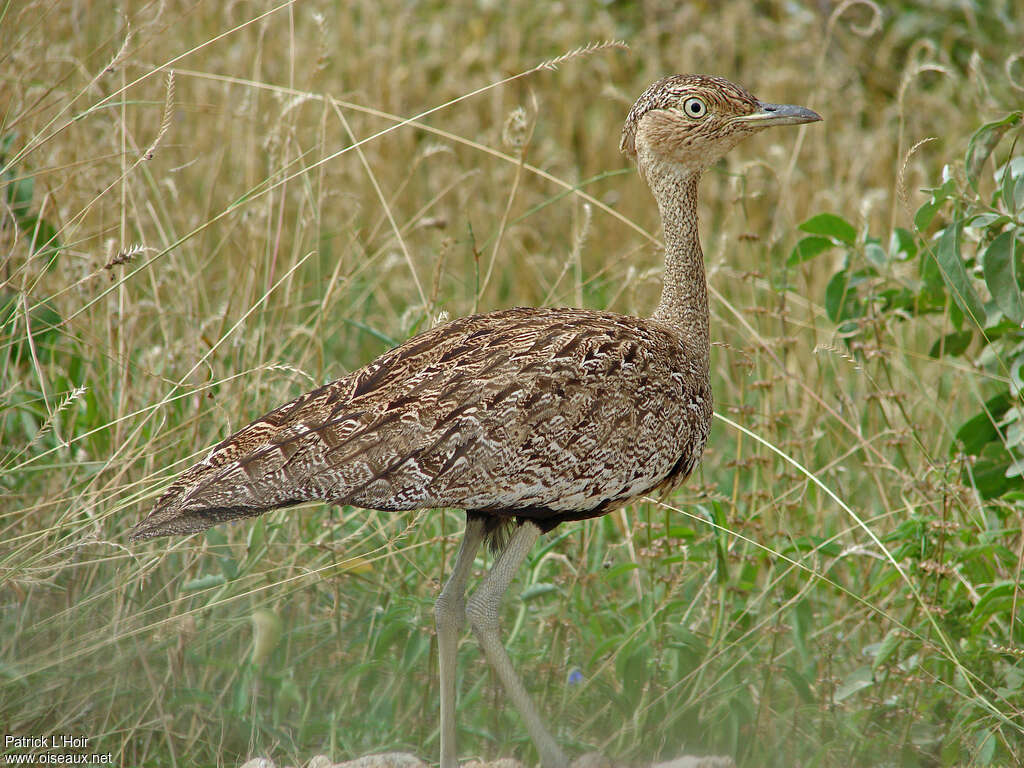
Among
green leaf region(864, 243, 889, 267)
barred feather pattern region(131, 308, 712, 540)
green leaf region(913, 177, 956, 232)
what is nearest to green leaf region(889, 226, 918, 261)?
green leaf region(864, 243, 889, 267)

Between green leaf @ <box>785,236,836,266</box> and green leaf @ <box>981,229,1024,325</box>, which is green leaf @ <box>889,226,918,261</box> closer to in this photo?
green leaf @ <box>785,236,836,266</box>

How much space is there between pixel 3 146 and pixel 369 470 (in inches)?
76.9

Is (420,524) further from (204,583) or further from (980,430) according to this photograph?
(980,430)

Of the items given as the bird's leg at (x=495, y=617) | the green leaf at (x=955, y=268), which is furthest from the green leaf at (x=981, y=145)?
the bird's leg at (x=495, y=617)

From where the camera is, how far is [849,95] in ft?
24.6

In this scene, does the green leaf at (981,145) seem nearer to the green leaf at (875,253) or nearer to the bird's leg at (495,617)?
the green leaf at (875,253)

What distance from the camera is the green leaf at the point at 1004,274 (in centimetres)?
330

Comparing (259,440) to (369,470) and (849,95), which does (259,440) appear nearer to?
(369,470)

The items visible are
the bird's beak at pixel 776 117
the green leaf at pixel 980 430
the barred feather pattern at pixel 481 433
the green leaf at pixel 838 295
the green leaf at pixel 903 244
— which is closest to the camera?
the barred feather pattern at pixel 481 433

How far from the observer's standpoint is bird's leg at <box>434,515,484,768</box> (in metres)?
3.16

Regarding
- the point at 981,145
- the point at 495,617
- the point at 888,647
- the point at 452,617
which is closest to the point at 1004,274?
the point at 981,145

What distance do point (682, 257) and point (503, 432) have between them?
98 centimetres

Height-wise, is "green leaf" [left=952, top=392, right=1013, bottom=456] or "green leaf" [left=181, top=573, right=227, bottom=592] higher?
"green leaf" [left=181, top=573, right=227, bottom=592]

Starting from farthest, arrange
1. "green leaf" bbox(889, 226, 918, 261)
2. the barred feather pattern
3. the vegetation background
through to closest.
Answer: "green leaf" bbox(889, 226, 918, 261), the vegetation background, the barred feather pattern
